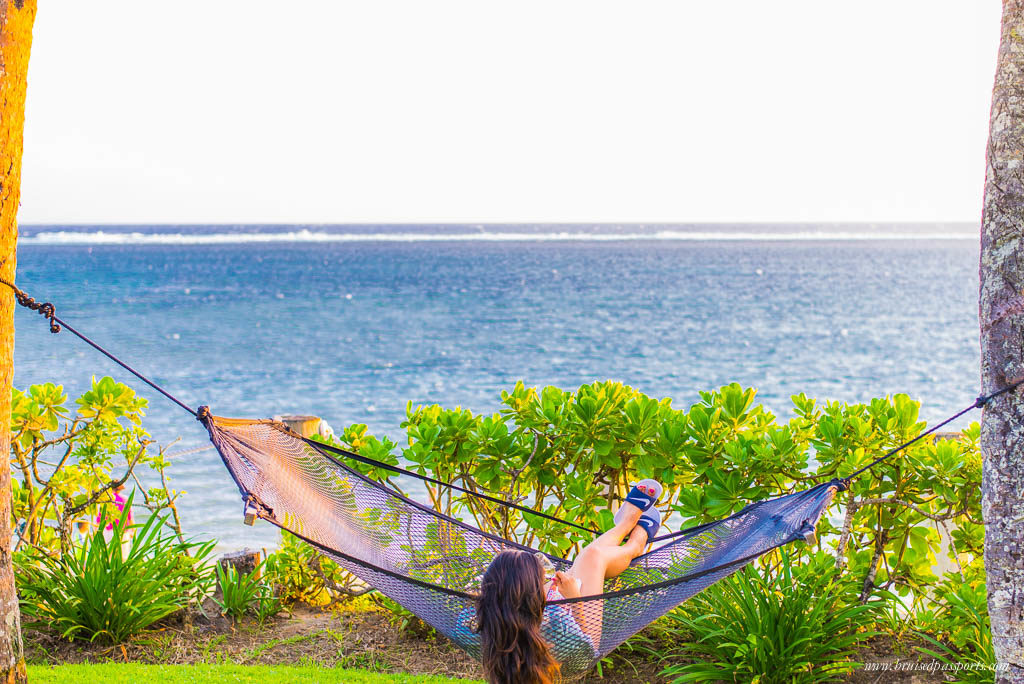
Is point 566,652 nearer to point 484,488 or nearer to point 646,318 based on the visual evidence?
point 484,488

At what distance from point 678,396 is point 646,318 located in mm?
9684

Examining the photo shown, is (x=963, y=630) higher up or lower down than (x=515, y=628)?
lower down

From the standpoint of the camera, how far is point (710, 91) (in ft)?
91.1

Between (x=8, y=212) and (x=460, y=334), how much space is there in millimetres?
15840

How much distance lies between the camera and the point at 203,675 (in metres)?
1.95

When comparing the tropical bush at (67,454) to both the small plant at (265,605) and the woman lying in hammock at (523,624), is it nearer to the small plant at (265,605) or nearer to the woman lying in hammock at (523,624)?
the small plant at (265,605)

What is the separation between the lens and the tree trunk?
64.3 inches

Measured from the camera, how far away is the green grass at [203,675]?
189 centimetres

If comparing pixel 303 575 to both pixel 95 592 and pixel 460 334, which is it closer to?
pixel 95 592

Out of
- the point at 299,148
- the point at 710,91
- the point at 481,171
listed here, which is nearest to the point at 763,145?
the point at 710,91

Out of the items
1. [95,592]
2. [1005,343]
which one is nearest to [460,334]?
[95,592]

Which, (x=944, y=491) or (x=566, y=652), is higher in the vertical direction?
(x=944, y=491)

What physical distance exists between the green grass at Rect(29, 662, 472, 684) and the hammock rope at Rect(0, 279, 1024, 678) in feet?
1.10

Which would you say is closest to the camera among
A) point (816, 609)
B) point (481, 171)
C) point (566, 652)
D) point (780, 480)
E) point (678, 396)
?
point (566, 652)
